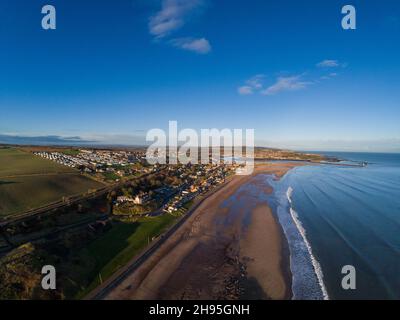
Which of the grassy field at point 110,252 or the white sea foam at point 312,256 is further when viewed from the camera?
the grassy field at point 110,252

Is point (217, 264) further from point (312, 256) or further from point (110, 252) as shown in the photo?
point (110, 252)

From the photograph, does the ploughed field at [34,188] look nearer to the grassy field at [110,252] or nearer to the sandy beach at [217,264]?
the grassy field at [110,252]

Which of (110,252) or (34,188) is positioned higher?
(34,188)

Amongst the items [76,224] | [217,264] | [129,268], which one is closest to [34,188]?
[76,224]

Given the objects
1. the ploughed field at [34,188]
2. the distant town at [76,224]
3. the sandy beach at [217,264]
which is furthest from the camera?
the ploughed field at [34,188]

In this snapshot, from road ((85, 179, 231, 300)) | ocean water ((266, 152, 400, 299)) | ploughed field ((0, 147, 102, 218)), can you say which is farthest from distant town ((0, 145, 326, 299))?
ocean water ((266, 152, 400, 299))

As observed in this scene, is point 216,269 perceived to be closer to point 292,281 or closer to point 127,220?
point 292,281

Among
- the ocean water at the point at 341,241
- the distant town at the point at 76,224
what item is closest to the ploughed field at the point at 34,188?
the distant town at the point at 76,224
